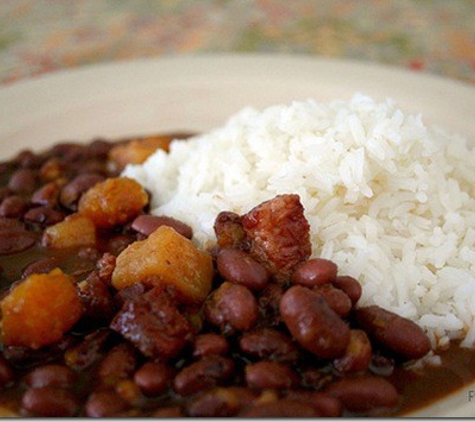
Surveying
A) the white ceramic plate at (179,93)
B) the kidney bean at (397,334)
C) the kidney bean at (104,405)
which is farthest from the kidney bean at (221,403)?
the white ceramic plate at (179,93)

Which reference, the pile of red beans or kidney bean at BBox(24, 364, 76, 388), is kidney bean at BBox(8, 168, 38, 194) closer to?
the pile of red beans

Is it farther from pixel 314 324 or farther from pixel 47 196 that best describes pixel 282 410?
pixel 47 196

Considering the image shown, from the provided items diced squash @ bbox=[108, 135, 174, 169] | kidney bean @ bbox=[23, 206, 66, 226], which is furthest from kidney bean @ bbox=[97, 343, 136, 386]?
diced squash @ bbox=[108, 135, 174, 169]

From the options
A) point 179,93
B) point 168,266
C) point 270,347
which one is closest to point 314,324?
point 270,347

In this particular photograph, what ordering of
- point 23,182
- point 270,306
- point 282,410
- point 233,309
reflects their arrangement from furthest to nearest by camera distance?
1. point 23,182
2. point 270,306
3. point 233,309
4. point 282,410

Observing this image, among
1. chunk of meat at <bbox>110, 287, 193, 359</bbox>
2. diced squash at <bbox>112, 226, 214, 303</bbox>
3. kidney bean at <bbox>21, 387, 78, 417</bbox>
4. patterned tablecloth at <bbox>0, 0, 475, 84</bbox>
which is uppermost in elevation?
patterned tablecloth at <bbox>0, 0, 475, 84</bbox>

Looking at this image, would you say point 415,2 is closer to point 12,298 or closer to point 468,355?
point 468,355

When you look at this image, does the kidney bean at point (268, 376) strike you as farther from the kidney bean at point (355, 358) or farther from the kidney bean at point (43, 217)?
the kidney bean at point (43, 217)
